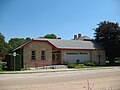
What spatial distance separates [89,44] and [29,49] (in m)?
14.6

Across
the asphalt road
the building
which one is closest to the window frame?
the building

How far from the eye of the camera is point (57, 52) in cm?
4344

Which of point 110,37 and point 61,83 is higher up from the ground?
point 110,37

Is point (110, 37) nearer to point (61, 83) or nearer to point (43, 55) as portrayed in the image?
point (43, 55)

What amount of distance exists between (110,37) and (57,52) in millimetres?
10664

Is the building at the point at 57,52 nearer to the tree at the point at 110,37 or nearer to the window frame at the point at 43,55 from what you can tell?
the window frame at the point at 43,55

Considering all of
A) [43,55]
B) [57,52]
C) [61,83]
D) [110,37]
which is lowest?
[61,83]

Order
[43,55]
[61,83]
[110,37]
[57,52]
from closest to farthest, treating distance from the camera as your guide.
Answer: [61,83], [43,55], [57,52], [110,37]

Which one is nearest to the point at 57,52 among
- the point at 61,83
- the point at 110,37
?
the point at 110,37

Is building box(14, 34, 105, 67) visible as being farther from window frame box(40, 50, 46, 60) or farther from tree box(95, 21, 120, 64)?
tree box(95, 21, 120, 64)

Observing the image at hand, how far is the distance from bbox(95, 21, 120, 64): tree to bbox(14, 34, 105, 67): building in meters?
1.31

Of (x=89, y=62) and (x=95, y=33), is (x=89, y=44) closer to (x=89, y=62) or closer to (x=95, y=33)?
(x=95, y=33)

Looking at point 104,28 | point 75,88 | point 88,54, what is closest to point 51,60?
point 88,54

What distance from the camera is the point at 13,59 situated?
107 feet
